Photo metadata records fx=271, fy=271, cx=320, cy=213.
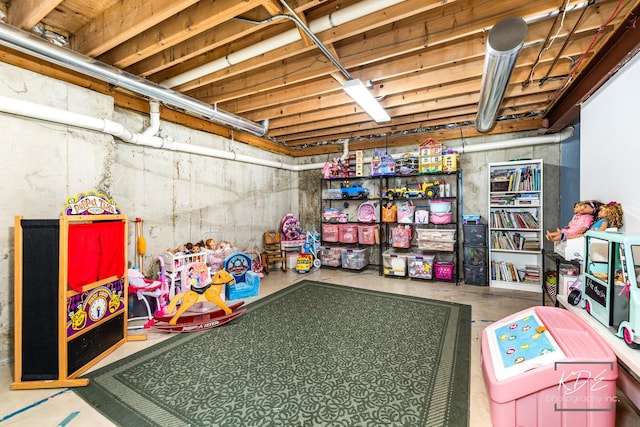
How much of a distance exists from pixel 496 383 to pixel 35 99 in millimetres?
4283

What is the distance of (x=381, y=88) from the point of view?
11.0 ft

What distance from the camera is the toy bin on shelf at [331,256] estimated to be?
5648 mm

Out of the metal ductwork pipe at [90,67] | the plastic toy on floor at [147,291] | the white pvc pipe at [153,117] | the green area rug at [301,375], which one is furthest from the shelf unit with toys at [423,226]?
the white pvc pipe at [153,117]

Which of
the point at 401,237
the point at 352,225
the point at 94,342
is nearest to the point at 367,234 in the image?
the point at 352,225

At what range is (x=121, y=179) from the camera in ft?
10.9

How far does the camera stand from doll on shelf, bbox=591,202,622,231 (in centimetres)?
220

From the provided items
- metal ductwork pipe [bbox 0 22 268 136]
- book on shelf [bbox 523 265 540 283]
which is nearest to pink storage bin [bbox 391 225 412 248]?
book on shelf [bbox 523 265 540 283]

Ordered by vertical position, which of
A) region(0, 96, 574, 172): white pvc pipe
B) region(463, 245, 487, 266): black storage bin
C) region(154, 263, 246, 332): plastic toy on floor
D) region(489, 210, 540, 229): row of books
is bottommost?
region(154, 263, 246, 332): plastic toy on floor

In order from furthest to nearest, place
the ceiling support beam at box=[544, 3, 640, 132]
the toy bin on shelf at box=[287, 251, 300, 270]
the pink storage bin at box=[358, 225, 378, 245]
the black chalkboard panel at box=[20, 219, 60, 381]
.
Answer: the toy bin on shelf at box=[287, 251, 300, 270]
the pink storage bin at box=[358, 225, 378, 245]
the black chalkboard panel at box=[20, 219, 60, 381]
the ceiling support beam at box=[544, 3, 640, 132]

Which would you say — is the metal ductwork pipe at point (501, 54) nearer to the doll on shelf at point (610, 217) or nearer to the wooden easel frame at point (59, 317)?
the doll on shelf at point (610, 217)

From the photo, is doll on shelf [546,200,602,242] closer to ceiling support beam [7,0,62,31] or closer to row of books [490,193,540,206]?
row of books [490,193,540,206]

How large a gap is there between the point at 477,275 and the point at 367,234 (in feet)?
6.54

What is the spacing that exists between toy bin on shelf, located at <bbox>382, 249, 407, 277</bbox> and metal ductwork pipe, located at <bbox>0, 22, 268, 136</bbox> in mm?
3677

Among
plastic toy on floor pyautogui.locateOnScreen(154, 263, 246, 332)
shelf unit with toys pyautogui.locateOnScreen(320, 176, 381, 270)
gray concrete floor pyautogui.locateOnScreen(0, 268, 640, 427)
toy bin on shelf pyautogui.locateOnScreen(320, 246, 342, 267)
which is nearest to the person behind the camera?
gray concrete floor pyautogui.locateOnScreen(0, 268, 640, 427)
